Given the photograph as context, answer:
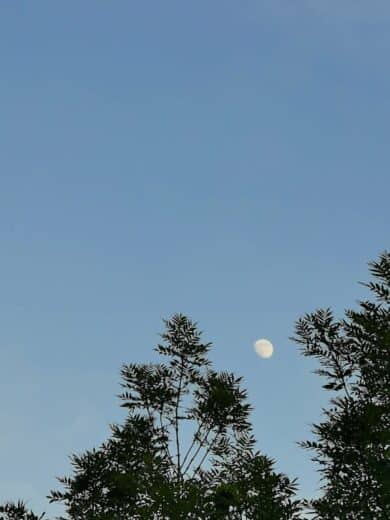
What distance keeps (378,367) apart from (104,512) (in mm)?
7541

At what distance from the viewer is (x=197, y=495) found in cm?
1276

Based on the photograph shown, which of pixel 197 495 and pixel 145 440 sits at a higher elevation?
pixel 145 440

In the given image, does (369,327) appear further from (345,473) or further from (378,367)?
(345,473)

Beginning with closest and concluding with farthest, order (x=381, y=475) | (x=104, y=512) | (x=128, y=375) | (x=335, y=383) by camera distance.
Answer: (x=381, y=475) → (x=335, y=383) → (x=104, y=512) → (x=128, y=375)

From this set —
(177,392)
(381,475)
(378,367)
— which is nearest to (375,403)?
(378,367)

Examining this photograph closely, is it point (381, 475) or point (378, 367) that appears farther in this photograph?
point (378, 367)

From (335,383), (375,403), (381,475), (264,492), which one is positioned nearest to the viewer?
(381,475)

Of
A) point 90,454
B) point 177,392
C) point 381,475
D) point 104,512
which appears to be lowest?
point 381,475

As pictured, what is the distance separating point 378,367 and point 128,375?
7.55 m

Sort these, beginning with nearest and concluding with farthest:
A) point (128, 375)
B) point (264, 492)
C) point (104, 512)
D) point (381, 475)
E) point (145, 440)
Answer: point (381, 475) → point (264, 492) → point (104, 512) → point (145, 440) → point (128, 375)

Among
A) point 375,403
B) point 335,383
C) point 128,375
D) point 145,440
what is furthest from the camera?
point 128,375

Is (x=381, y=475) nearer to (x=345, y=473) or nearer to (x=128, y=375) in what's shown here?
(x=345, y=473)

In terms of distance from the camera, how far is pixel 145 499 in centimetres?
1330

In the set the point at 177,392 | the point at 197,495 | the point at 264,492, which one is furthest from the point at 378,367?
the point at 177,392
